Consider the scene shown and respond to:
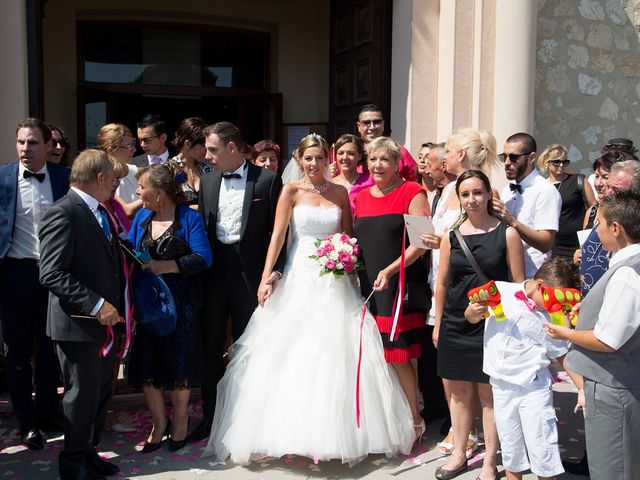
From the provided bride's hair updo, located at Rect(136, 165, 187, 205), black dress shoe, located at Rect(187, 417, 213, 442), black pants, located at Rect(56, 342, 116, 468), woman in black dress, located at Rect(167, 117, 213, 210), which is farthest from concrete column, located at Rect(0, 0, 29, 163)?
black dress shoe, located at Rect(187, 417, 213, 442)

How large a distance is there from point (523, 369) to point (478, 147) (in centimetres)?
159

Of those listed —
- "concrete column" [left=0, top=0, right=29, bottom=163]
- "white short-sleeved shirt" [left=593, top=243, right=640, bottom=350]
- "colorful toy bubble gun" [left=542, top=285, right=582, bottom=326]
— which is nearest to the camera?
"white short-sleeved shirt" [left=593, top=243, right=640, bottom=350]

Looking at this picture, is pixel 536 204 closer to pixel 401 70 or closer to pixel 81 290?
pixel 81 290

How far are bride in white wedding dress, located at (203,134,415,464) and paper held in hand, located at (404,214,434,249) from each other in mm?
539

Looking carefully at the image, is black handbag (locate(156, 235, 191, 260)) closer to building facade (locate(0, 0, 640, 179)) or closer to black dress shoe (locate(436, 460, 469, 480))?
black dress shoe (locate(436, 460, 469, 480))

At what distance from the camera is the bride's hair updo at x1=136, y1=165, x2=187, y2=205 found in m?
4.64

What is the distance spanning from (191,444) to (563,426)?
2740 millimetres

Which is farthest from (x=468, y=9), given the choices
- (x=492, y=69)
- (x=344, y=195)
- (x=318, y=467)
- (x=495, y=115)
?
(x=318, y=467)

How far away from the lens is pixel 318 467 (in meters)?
4.39

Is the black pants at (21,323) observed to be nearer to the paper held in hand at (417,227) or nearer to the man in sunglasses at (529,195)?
the paper held in hand at (417,227)

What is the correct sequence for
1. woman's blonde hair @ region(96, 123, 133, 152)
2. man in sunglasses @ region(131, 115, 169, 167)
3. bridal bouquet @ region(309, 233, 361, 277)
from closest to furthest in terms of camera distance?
bridal bouquet @ region(309, 233, 361, 277)
woman's blonde hair @ region(96, 123, 133, 152)
man in sunglasses @ region(131, 115, 169, 167)

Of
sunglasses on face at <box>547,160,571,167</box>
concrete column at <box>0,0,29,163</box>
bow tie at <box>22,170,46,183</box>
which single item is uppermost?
concrete column at <box>0,0,29,163</box>

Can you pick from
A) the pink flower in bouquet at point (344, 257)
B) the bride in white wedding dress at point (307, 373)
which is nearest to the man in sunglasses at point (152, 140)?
the bride in white wedding dress at point (307, 373)

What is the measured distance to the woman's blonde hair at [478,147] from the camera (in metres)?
4.64
